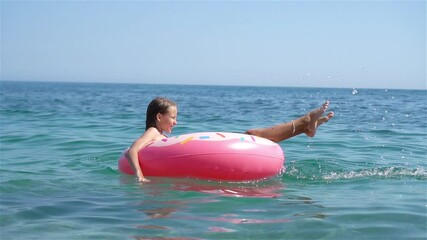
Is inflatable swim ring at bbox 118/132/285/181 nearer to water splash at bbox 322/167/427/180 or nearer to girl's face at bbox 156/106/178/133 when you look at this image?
girl's face at bbox 156/106/178/133

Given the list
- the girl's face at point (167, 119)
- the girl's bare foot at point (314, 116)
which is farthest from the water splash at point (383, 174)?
the girl's face at point (167, 119)

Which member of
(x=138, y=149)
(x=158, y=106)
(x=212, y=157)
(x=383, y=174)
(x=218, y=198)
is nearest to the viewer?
(x=218, y=198)

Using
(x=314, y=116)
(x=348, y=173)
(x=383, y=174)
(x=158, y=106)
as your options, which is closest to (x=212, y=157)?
(x=158, y=106)

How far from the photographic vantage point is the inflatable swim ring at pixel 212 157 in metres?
5.63

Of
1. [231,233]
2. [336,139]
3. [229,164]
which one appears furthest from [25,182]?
[336,139]

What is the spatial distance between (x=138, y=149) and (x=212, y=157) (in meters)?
0.86

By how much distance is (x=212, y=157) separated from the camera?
562 cm

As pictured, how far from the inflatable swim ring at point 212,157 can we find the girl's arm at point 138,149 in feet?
0.22

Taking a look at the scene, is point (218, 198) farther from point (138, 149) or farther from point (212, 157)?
point (138, 149)

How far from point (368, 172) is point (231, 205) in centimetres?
240

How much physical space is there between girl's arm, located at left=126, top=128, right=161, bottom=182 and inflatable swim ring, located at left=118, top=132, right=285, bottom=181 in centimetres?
7

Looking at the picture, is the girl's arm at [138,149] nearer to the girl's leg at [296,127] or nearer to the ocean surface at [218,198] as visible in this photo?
the ocean surface at [218,198]

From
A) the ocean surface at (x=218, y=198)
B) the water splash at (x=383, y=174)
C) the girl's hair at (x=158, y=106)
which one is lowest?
the ocean surface at (x=218, y=198)

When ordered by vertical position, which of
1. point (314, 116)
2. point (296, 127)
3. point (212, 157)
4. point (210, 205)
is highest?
point (314, 116)
